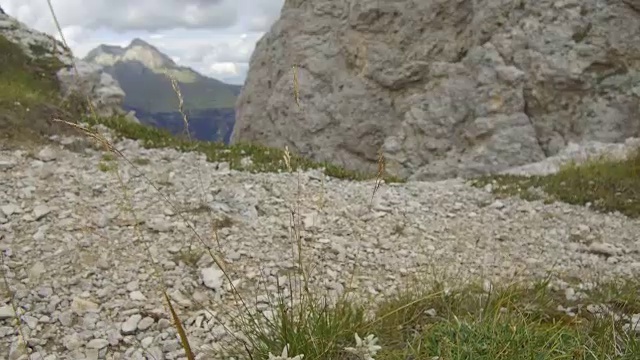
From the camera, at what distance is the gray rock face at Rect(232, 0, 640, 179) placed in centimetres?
→ 2292

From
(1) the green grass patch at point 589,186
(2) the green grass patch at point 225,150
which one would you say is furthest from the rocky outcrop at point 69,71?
(1) the green grass patch at point 589,186

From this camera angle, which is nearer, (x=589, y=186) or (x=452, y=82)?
(x=589, y=186)

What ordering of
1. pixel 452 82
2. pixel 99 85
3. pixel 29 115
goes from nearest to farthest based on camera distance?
pixel 29 115 → pixel 99 85 → pixel 452 82

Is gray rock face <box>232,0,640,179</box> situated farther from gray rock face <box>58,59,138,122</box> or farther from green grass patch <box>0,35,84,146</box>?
green grass patch <box>0,35,84,146</box>

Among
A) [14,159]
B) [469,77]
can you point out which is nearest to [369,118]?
[469,77]

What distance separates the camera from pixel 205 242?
874cm

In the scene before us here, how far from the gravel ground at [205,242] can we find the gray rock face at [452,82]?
11.0m

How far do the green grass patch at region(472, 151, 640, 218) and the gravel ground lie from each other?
558 mm

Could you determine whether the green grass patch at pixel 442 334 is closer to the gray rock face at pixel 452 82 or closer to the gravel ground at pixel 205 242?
the gravel ground at pixel 205 242

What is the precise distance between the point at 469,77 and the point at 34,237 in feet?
70.0

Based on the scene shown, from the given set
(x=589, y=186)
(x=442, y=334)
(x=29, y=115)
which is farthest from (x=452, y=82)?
(x=442, y=334)

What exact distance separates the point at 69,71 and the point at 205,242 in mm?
14775

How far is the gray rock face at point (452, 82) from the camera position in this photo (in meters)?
22.9

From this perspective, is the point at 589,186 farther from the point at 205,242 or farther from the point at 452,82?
the point at 452,82
